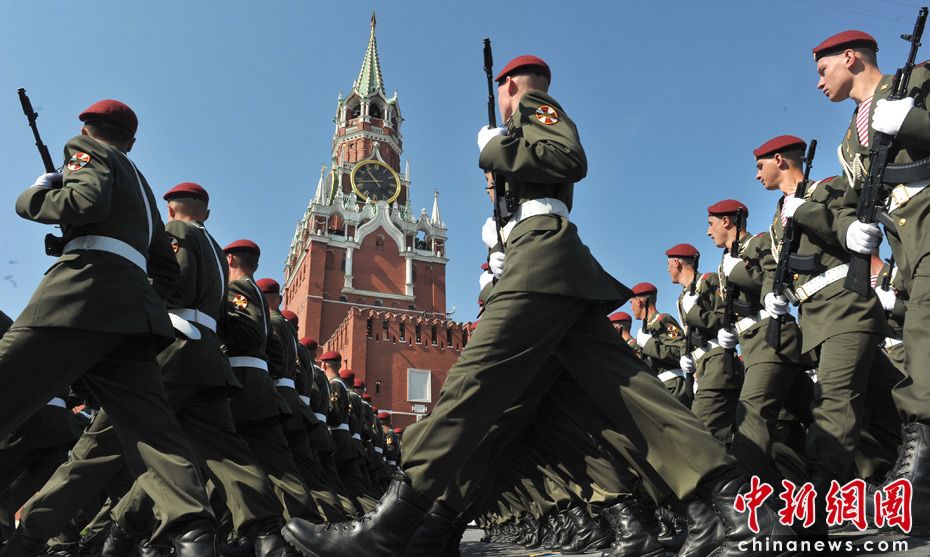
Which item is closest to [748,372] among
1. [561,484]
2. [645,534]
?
[645,534]

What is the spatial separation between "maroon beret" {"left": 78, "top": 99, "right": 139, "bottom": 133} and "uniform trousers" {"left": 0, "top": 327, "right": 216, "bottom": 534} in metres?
1.25

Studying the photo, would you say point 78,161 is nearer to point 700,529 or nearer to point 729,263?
point 700,529

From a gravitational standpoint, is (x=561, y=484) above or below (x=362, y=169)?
below

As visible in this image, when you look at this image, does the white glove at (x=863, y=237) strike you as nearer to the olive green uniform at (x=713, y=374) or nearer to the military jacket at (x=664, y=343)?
the olive green uniform at (x=713, y=374)

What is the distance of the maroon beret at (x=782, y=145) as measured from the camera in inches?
200

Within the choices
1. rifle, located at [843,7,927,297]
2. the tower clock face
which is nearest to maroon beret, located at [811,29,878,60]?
rifle, located at [843,7,927,297]

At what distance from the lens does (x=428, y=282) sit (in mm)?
59562

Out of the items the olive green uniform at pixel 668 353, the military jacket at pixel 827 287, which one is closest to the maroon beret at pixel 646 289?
the olive green uniform at pixel 668 353

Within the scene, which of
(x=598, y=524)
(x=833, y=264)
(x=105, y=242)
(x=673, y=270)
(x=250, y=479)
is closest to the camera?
(x=105, y=242)

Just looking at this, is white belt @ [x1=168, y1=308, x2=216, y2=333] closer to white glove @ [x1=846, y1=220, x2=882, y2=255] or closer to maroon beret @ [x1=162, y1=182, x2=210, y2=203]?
maroon beret @ [x1=162, y1=182, x2=210, y2=203]

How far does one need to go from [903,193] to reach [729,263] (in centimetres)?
267

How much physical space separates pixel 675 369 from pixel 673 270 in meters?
1.01

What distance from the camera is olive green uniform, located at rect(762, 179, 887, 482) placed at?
3791 millimetres

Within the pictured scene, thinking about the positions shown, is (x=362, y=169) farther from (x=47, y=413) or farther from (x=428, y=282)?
(x=47, y=413)
